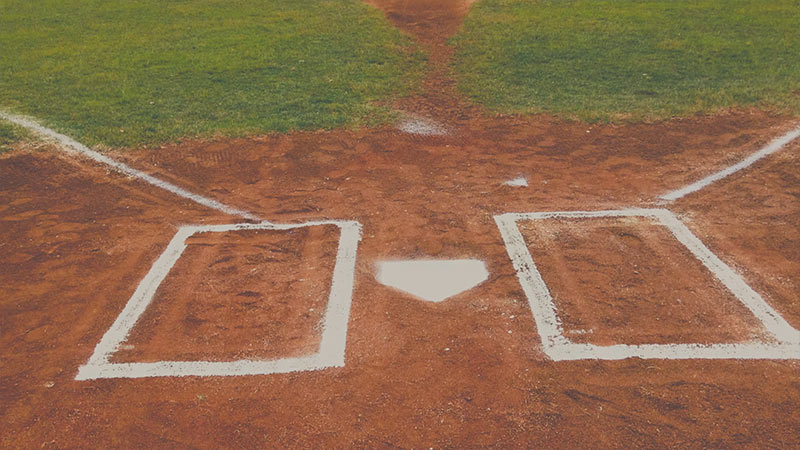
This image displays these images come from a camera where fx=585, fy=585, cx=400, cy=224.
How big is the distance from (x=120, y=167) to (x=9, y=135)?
208 centimetres

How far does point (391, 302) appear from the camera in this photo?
470cm

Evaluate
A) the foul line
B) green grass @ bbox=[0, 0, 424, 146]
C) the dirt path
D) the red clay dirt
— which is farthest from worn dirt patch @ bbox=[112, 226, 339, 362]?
the dirt path

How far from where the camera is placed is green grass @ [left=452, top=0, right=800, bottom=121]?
8273 mm

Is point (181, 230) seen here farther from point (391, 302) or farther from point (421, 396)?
point (421, 396)

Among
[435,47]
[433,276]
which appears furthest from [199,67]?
[433,276]

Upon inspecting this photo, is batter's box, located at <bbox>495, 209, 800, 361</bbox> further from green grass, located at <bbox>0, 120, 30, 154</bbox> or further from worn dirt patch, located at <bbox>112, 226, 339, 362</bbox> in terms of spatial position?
green grass, located at <bbox>0, 120, 30, 154</bbox>

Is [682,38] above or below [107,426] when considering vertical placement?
above

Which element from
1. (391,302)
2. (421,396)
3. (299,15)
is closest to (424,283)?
(391,302)

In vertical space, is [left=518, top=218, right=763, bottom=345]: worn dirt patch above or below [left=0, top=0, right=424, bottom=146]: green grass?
below

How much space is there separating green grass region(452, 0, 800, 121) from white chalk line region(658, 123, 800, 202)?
92cm

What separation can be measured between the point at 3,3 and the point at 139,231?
12564 mm

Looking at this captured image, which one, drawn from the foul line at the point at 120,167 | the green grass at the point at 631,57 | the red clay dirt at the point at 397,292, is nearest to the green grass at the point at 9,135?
the foul line at the point at 120,167

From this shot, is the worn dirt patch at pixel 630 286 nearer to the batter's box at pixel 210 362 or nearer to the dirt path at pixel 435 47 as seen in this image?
the batter's box at pixel 210 362

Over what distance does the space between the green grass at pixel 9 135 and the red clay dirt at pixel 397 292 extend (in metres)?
0.33
